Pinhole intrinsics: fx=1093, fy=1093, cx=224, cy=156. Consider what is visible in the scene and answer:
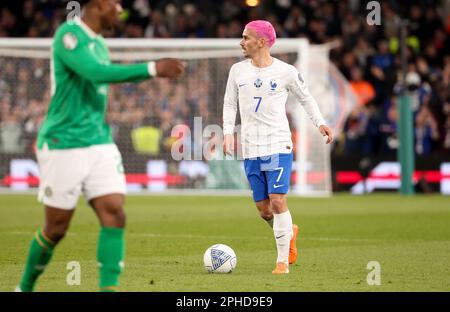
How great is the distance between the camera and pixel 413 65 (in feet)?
88.0

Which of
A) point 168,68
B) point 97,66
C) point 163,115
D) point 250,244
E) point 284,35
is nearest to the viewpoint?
point 168,68

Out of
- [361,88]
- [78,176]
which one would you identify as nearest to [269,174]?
[78,176]

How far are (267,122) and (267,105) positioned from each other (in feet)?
0.55

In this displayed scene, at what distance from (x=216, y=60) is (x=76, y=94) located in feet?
58.3

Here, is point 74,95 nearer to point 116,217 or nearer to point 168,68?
point 168,68

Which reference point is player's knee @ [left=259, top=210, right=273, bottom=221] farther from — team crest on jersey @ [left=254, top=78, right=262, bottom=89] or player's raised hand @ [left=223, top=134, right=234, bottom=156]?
team crest on jersey @ [left=254, top=78, right=262, bottom=89]

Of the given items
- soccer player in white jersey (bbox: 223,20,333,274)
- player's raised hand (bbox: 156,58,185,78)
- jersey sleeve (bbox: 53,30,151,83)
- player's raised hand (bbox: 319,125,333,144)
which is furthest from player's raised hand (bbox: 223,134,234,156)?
player's raised hand (bbox: 156,58,185,78)

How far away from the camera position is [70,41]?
7277 millimetres

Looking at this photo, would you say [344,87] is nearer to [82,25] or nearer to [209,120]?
[209,120]

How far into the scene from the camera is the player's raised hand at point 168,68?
275 inches

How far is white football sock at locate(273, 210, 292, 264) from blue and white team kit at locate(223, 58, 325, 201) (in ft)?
0.80

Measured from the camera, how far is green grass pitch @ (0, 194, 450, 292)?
30.2 feet

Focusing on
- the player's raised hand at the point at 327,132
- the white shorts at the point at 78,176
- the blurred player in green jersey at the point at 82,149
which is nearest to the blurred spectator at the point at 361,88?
the player's raised hand at the point at 327,132
